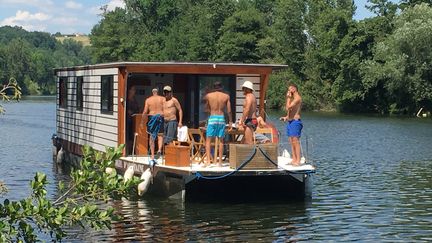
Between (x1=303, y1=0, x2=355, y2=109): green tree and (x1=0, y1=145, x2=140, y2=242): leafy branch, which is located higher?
(x1=303, y1=0, x2=355, y2=109): green tree

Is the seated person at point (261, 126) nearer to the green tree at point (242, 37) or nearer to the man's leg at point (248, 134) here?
the man's leg at point (248, 134)

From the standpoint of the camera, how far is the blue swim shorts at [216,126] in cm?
1523

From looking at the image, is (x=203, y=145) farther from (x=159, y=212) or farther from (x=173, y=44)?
(x=173, y=44)

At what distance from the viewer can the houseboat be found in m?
14.8

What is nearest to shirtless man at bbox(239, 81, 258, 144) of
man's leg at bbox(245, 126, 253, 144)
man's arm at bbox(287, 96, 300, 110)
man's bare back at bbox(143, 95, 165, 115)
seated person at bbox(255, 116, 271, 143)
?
man's leg at bbox(245, 126, 253, 144)

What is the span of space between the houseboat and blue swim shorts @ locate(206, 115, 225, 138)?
392 millimetres

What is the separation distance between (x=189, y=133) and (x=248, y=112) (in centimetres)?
142

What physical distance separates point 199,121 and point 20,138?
18.8 metres

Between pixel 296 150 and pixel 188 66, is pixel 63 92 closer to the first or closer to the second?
pixel 188 66

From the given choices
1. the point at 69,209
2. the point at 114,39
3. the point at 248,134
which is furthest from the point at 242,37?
the point at 69,209

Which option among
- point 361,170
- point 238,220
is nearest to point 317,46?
point 361,170

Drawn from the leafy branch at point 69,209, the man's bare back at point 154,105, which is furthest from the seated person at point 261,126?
the leafy branch at point 69,209

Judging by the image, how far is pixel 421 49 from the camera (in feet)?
182

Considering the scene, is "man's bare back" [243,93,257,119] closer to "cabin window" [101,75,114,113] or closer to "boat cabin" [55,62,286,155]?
"boat cabin" [55,62,286,155]
